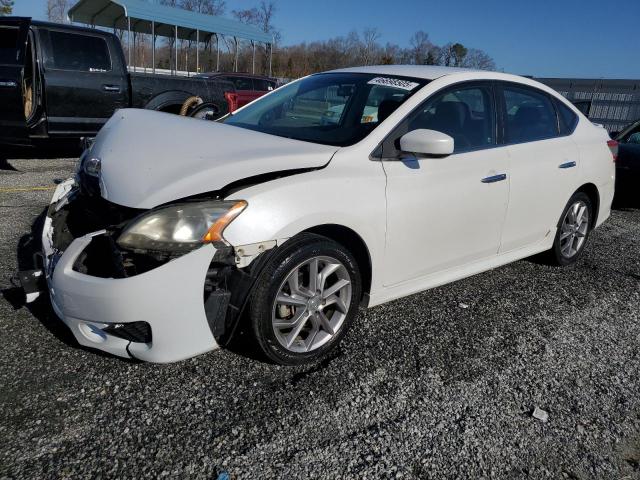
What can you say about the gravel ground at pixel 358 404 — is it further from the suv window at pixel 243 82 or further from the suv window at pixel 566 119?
the suv window at pixel 243 82

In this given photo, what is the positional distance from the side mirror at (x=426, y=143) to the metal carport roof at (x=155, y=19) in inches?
746

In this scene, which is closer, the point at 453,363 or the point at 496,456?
the point at 496,456

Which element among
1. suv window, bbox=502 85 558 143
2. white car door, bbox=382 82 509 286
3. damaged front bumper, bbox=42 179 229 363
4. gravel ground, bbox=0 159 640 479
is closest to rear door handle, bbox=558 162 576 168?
suv window, bbox=502 85 558 143

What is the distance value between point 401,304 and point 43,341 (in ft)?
7.34

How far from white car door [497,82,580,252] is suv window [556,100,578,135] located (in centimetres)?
4

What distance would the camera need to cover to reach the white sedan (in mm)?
2402

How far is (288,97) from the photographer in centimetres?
393

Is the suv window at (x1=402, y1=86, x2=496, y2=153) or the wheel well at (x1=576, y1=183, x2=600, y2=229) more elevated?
the suv window at (x1=402, y1=86, x2=496, y2=153)

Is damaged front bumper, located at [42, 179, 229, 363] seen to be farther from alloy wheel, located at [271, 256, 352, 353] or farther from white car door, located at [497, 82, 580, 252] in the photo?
white car door, located at [497, 82, 580, 252]

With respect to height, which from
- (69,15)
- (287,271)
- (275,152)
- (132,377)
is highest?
(69,15)

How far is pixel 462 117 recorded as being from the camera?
358 centimetres

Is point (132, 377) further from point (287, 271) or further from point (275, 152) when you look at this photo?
point (275, 152)

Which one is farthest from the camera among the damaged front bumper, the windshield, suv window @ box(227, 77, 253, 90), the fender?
suv window @ box(227, 77, 253, 90)

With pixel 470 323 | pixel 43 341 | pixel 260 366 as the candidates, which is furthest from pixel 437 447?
pixel 43 341
